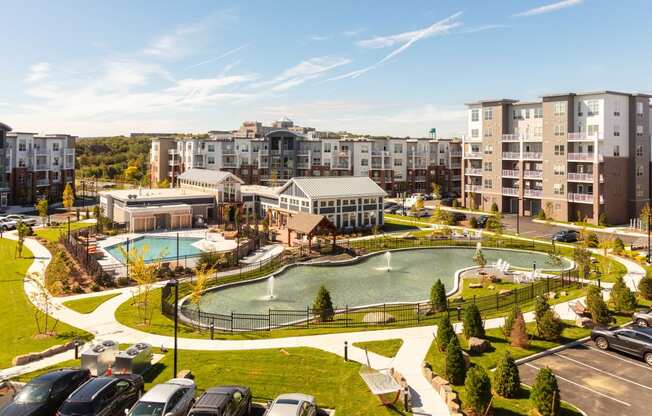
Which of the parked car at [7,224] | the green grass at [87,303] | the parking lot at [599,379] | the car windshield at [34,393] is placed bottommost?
the parking lot at [599,379]

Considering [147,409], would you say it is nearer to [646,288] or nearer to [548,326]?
[548,326]

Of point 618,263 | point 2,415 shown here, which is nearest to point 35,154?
point 2,415

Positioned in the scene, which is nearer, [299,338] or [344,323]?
[299,338]

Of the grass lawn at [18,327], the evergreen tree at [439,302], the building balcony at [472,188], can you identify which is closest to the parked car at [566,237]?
the building balcony at [472,188]

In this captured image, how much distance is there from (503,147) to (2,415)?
7236 cm

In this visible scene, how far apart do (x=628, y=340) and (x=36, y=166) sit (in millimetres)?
91478

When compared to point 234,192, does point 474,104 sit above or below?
above

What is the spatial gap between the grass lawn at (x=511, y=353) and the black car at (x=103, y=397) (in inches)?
461

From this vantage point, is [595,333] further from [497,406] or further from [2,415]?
[2,415]

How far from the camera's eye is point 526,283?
36.5 metres

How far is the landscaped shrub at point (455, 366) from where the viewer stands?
18.8 m

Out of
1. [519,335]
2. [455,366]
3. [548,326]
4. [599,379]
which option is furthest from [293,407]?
[548,326]

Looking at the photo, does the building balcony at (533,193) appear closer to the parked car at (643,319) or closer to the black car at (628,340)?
the parked car at (643,319)

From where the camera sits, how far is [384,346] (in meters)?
22.9
